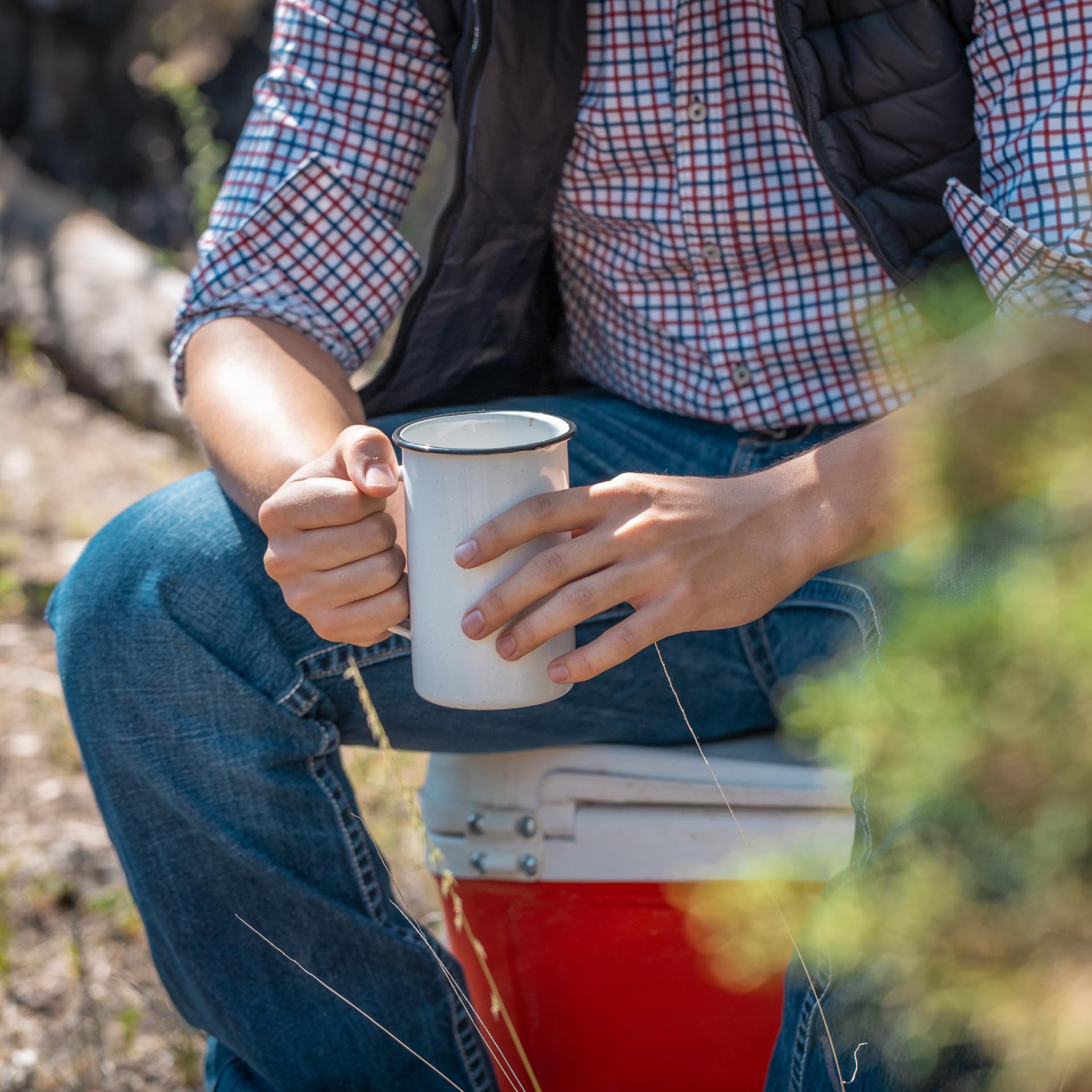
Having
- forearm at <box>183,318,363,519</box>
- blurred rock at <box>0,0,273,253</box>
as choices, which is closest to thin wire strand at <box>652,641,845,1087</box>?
forearm at <box>183,318,363,519</box>

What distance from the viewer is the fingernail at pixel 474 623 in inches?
41.9

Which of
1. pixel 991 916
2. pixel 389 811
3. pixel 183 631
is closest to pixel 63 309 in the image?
pixel 389 811

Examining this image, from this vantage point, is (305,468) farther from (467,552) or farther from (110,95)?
(110,95)

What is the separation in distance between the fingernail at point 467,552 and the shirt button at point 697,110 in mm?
778

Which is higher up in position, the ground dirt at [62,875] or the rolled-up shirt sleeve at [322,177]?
the rolled-up shirt sleeve at [322,177]

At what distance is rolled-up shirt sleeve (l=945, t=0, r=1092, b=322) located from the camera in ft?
4.40

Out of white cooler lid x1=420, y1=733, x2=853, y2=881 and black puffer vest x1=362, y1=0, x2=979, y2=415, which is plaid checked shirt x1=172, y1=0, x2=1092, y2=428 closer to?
black puffer vest x1=362, y1=0, x2=979, y2=415

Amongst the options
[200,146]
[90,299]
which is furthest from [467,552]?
[200,146]

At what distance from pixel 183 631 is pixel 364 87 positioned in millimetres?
750

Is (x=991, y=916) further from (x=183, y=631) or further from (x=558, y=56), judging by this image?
(x=558, y=56)

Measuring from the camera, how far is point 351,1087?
141 cm

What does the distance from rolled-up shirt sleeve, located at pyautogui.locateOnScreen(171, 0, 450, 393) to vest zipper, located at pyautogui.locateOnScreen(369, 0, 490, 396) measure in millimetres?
45

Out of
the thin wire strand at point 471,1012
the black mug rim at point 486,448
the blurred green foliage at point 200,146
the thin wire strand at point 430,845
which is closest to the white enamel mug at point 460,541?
the black mug rim at point 486,448

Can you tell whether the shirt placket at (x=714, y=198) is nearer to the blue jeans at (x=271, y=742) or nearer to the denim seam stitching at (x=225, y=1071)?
the blue jeans at (x=271, y=742)
